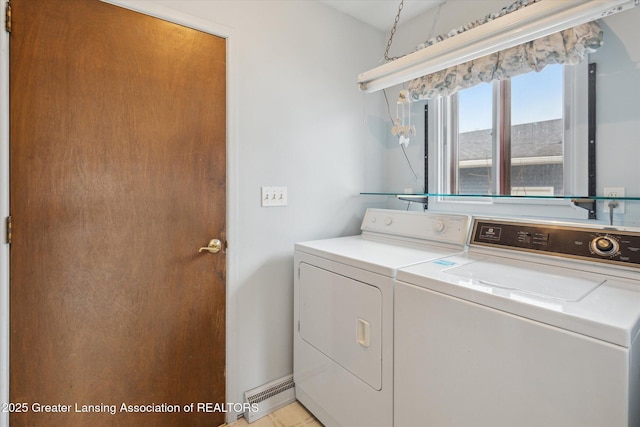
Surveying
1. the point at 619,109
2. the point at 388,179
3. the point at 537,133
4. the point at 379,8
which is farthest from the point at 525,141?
the point at 379,8

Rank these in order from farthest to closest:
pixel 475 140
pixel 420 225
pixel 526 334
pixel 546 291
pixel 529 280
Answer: pixel 475 140
pixel 420 225
pixel 529 280
pixel 546 291
pixel 526 334

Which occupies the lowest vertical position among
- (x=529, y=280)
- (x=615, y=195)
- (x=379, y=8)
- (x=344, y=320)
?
(x=344, y=320)

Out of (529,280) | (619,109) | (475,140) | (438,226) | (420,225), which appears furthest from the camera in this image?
(475,140)

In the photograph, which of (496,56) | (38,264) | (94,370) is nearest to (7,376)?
(94,370)

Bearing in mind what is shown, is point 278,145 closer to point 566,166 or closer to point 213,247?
point 213,247

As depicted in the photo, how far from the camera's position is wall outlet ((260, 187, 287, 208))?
5.96 feet

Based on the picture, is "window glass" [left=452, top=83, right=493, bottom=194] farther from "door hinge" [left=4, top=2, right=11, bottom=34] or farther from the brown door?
"door hinge" [left=4, top=2, right=11, bottom=34]

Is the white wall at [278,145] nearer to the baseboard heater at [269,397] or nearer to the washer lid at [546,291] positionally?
the baseboard heater at [269,397]

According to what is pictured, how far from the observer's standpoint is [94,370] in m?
1.37

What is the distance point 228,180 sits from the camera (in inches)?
66.3

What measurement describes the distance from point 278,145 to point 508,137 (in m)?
1.40

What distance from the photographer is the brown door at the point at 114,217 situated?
1.24 meters

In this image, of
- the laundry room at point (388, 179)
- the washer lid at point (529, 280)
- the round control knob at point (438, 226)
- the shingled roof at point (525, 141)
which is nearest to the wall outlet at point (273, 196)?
the laundry room at point (388, 179)

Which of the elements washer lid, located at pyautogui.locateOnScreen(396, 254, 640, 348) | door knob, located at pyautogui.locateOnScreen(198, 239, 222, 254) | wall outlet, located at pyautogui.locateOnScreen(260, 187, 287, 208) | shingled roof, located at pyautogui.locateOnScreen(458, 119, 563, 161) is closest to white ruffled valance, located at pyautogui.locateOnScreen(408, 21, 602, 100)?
shingled roof, located at pyautogui.locateOnScreen(458, 119, 563, 161)
